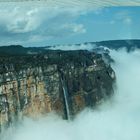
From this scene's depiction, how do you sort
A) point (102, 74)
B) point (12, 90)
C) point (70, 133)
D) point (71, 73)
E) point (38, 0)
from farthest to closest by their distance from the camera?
1. point (102, 74)
2. point (71, 73)
3. point (70, 133)
4. point (12, 90)
5. point (38, 0)

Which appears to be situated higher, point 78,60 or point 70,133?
A: point 78,60

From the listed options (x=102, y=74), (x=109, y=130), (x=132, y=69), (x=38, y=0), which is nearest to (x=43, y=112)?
(x=109, y=130)

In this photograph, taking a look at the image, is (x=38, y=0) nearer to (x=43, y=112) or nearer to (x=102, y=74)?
(x=43, y=112)

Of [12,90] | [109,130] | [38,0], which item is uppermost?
[38,0]

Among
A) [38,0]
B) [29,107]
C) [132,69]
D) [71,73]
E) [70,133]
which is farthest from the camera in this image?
[132,69]

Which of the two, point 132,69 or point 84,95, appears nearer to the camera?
Answer: point 84,95

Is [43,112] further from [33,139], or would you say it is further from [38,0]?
[38,0]
